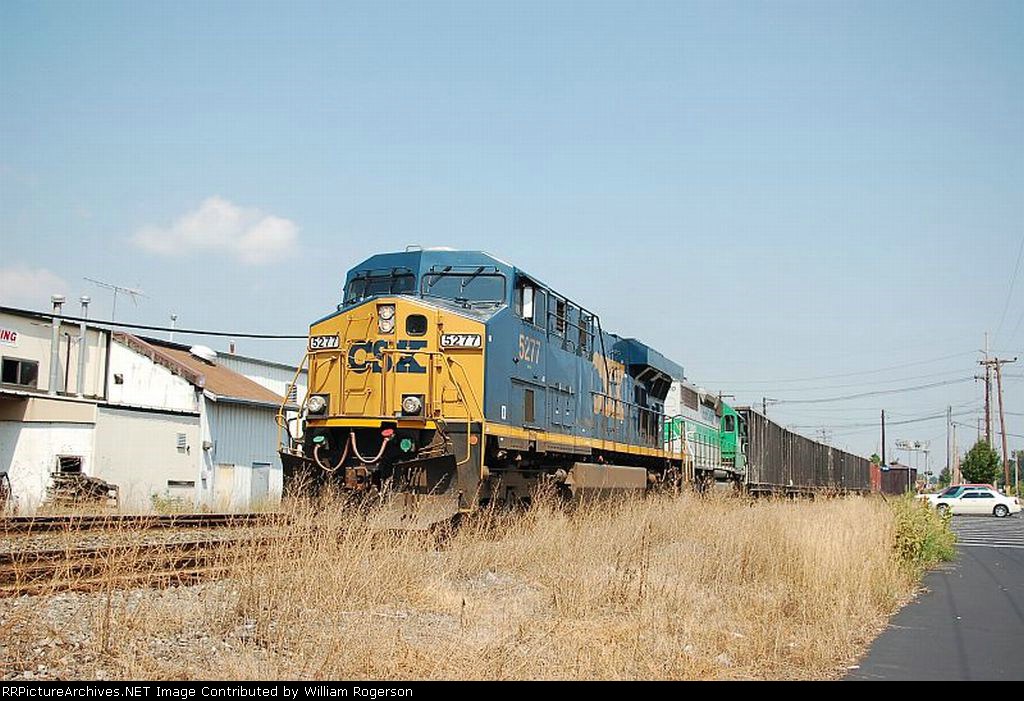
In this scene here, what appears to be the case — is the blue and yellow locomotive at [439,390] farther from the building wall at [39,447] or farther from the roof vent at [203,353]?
the roof vent at [203,353]

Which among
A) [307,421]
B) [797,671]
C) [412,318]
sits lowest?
[797,671]

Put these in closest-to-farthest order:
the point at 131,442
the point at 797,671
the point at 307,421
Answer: the point at 797,671 → the point at 307,421 → the point at 131,442

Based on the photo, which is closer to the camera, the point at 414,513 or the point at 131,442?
the point at 414,513

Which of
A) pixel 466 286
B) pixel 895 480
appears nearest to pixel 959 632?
pixel 466 286

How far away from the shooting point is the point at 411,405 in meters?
12.4

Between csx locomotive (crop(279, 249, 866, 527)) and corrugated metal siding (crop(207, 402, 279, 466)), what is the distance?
19.1 m

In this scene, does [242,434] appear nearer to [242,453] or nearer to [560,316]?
[242,453]

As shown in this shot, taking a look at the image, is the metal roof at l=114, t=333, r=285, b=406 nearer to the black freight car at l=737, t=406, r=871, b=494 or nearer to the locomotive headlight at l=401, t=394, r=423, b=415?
the black freight car at l=737, t=406, r=871, b=494

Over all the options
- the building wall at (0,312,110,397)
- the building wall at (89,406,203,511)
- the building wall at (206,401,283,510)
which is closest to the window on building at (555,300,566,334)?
the building wall at (89,406,203,511)

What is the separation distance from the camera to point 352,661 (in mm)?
6082

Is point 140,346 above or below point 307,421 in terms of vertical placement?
above
